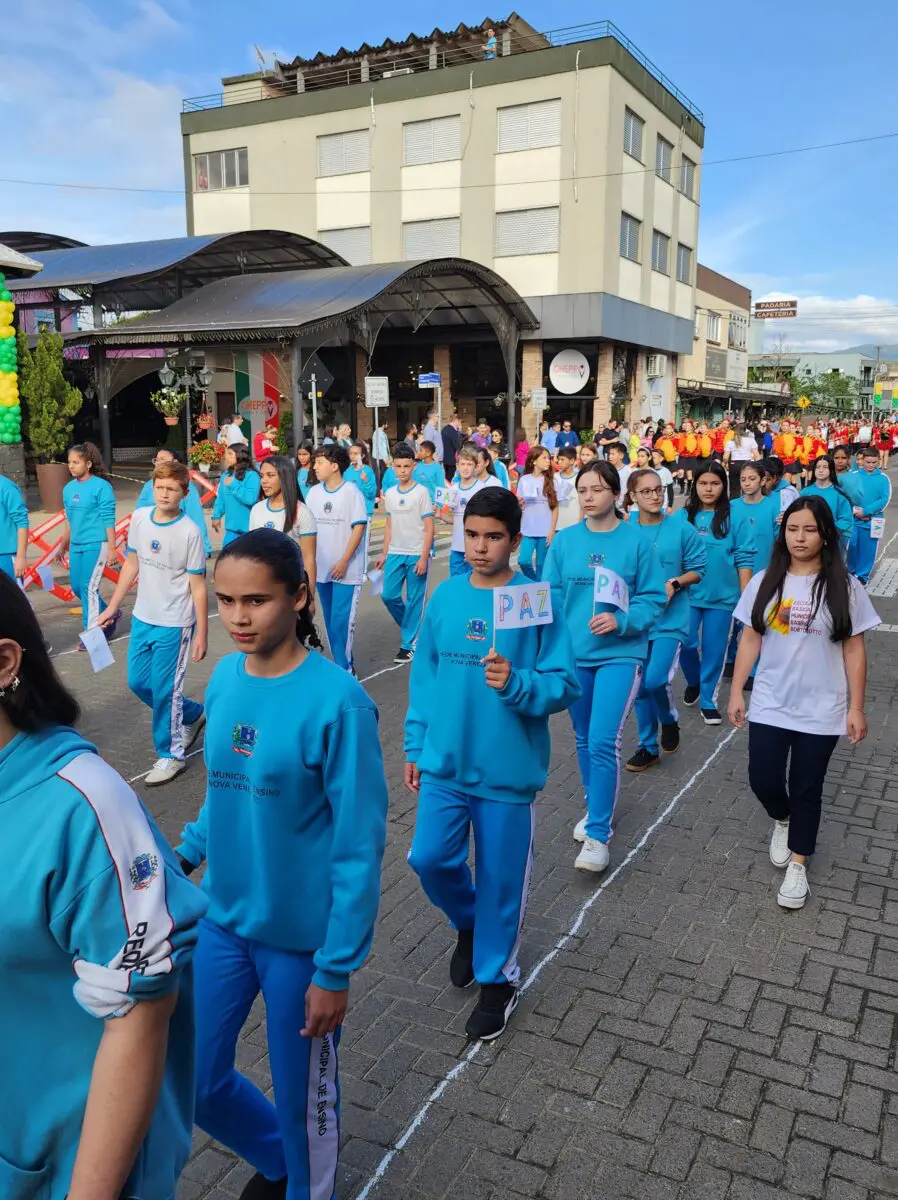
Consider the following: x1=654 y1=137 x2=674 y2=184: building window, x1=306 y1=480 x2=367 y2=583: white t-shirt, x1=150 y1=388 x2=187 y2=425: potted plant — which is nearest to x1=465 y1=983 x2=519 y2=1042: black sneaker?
x1=306 y1=480 x2=367 y2=583: white t-shirt

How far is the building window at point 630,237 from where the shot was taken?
1348 inches

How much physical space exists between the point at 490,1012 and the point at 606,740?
5.30 feet

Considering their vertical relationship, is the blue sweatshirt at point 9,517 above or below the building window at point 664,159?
below

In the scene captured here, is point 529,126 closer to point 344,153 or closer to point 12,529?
point 344,153

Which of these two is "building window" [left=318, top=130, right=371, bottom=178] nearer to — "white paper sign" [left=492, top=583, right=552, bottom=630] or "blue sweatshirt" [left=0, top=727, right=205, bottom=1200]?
"white paper sign" [left=492, top=583, right=552, bottom=630]

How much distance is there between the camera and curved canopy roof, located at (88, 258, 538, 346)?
22750mm

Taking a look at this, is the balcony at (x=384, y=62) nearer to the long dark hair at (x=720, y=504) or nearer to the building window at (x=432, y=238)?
the building window at (x=432, y=238)

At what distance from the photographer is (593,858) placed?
186 inches

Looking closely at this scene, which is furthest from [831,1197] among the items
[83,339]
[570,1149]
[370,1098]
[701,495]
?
[83,339]

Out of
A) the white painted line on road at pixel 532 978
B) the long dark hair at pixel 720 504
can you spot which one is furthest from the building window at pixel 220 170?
the white painted line on road at pixel 532 978

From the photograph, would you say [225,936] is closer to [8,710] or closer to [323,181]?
[8,710]

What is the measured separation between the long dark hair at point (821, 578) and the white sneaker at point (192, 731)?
3803 millimetres

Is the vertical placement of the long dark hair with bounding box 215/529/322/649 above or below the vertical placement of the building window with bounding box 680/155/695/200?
below

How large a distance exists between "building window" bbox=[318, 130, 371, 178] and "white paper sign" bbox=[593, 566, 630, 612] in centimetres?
3530
